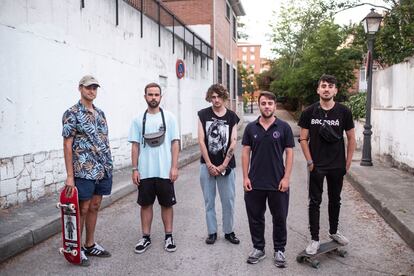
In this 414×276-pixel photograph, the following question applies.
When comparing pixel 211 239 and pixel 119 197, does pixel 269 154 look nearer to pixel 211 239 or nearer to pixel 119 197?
pixel 211 239

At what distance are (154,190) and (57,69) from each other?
11.6 ft

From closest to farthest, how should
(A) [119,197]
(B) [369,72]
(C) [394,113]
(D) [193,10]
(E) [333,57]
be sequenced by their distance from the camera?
(A) [119,197], (C) [394,113], (B) [369,72], (E) [333,57], (D) [193,10]

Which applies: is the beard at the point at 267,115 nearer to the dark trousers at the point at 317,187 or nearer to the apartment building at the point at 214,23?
the dark trousers at the point at 317,187

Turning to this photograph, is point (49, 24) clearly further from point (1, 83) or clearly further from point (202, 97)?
point (202, 97)

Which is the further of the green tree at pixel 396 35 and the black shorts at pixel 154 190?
the green tree at pixel 396 35

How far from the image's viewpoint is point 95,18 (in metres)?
8.62

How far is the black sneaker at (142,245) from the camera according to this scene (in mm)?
4707

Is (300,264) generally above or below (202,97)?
below

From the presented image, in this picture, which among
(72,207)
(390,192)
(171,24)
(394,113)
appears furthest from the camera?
(171,24)

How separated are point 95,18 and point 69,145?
5.15 metres

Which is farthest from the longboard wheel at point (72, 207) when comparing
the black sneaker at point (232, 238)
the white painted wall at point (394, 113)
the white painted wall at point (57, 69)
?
the white painted wall at point (394, 113)

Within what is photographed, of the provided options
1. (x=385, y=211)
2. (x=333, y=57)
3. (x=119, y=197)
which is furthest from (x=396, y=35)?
(x=119, y=197)

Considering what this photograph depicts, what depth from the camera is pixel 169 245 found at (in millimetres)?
4766

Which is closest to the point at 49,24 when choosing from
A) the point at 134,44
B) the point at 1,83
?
the point at 1,83
